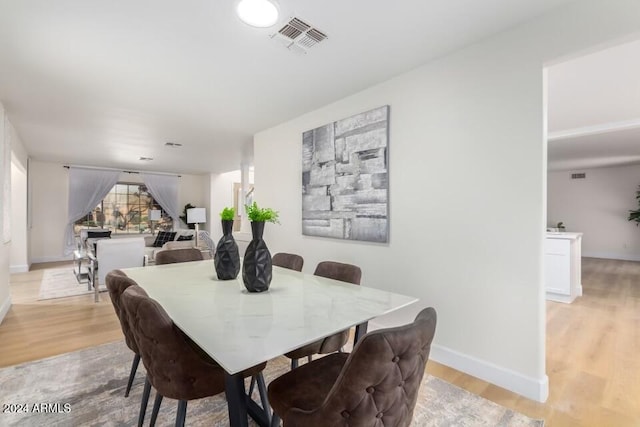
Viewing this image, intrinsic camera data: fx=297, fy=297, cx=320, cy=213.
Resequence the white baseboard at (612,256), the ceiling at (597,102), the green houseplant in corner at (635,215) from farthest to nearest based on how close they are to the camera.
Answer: the white baseboard at (612,256)
the green houseplant in corner at (635,215)
the ceiling at (597,102)

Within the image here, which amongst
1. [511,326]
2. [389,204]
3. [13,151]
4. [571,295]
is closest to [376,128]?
[389,204]

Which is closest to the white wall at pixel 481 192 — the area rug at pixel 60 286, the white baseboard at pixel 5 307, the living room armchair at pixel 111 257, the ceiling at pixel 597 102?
the ceiling at pixel 597 102

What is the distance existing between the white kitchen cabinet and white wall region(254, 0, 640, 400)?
8.81 feet

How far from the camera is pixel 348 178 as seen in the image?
2924mm

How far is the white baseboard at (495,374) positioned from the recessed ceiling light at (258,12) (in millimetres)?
2579

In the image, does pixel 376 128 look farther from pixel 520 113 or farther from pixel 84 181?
pixel 84 181

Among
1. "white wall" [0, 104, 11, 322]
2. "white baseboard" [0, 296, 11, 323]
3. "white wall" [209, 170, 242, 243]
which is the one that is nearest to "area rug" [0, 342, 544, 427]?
"white baseboard" [0, 296, 11, 323]

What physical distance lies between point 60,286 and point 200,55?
182 inches

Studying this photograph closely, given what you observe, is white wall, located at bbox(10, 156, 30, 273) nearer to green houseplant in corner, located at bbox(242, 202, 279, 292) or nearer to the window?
the window

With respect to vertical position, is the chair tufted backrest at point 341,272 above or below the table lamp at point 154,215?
below

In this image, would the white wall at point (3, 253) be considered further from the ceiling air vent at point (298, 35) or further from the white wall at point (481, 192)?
the white wall at point (481, 192)

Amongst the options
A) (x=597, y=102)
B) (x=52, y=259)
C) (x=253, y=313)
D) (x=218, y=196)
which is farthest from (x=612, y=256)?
(x=52, y=259)

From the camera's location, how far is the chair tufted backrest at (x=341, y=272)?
199 centimetres

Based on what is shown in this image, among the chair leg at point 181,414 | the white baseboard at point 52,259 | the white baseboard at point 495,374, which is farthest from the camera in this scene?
the white baseboard at point 52,259
